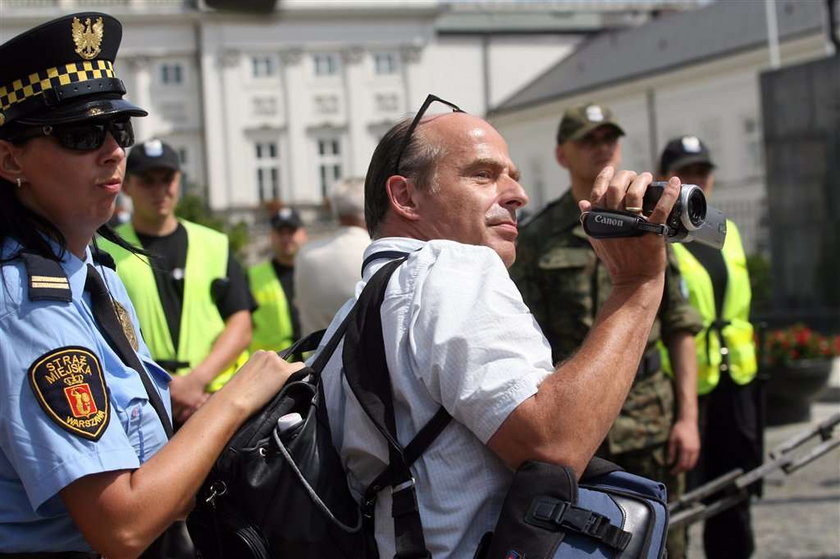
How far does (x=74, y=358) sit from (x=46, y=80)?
57 centimetres

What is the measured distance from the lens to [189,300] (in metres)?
5.16

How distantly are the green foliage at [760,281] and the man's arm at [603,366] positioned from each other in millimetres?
22844

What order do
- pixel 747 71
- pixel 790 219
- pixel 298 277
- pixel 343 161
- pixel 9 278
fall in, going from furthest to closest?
pixel 343 161 → pixel 747 71 → pixel 790 219 → pixel 298 277 → pixel 9 278

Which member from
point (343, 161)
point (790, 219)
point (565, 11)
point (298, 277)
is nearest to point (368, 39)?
point (343, 161)

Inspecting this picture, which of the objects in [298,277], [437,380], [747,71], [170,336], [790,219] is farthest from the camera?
[747,71]

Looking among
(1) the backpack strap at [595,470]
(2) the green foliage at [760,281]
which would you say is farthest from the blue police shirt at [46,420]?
(2) the green foliage at [760,281]

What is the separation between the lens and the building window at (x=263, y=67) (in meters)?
70.5

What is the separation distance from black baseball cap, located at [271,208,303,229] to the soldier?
4.35 metres

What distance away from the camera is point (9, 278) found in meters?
2.24

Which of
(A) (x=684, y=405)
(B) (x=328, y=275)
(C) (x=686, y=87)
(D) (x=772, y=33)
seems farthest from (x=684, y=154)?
(C) (x=686, y=87)

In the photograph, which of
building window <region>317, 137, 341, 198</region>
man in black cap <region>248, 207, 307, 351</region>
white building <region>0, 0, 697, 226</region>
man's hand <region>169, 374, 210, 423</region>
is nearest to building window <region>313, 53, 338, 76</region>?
white building <region>0, 0, 697, 226</region>

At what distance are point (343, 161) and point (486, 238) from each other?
2753 inches

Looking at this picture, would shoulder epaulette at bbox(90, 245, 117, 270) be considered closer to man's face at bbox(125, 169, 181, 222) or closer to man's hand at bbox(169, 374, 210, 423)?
man's hand at bbox(169, 374, 210, 423)

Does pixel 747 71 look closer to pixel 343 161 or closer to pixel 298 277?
pixel 343 161
